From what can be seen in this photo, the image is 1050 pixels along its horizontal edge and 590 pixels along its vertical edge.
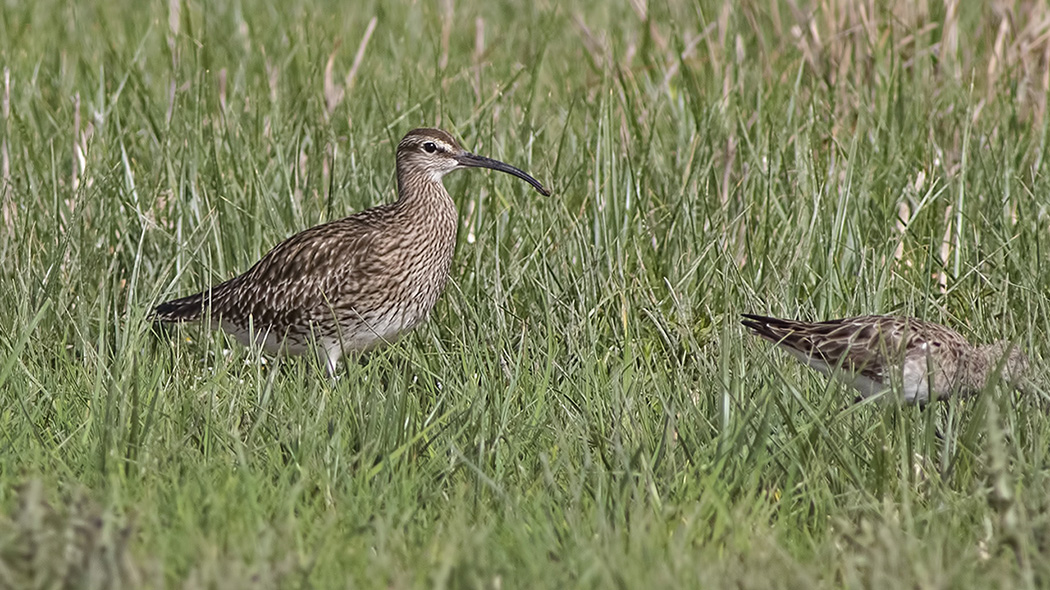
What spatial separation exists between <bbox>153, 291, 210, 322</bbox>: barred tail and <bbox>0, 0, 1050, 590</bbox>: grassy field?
13 centimetres

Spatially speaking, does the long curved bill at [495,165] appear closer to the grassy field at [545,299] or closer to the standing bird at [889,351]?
the grassy field at [545,299]

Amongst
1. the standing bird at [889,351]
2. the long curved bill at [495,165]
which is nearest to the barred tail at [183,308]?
the long curved bill at [495,165]

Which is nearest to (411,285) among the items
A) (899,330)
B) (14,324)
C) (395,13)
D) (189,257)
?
(189,257)

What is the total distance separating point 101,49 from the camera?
9.24 meters

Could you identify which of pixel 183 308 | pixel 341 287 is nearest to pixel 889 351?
pixel 341 287

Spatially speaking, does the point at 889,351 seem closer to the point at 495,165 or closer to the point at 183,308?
the point at 495,165

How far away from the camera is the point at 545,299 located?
222 inches

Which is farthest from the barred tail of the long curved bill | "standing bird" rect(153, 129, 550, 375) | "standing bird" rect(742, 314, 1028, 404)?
"standing bird" rect(742, 314, 1028, 404)

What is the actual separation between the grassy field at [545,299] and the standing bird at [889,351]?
4.5 inches

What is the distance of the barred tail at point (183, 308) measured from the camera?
19.8ft

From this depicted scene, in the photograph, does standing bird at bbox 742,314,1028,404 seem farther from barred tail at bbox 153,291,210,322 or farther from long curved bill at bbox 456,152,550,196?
barred tail at bbox 153,291,210,322

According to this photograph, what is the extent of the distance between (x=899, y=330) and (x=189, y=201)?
332 centimetres

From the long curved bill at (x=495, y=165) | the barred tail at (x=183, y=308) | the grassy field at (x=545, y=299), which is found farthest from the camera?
the long curved bill at (x=495, y=165)

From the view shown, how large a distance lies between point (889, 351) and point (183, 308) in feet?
9.68
